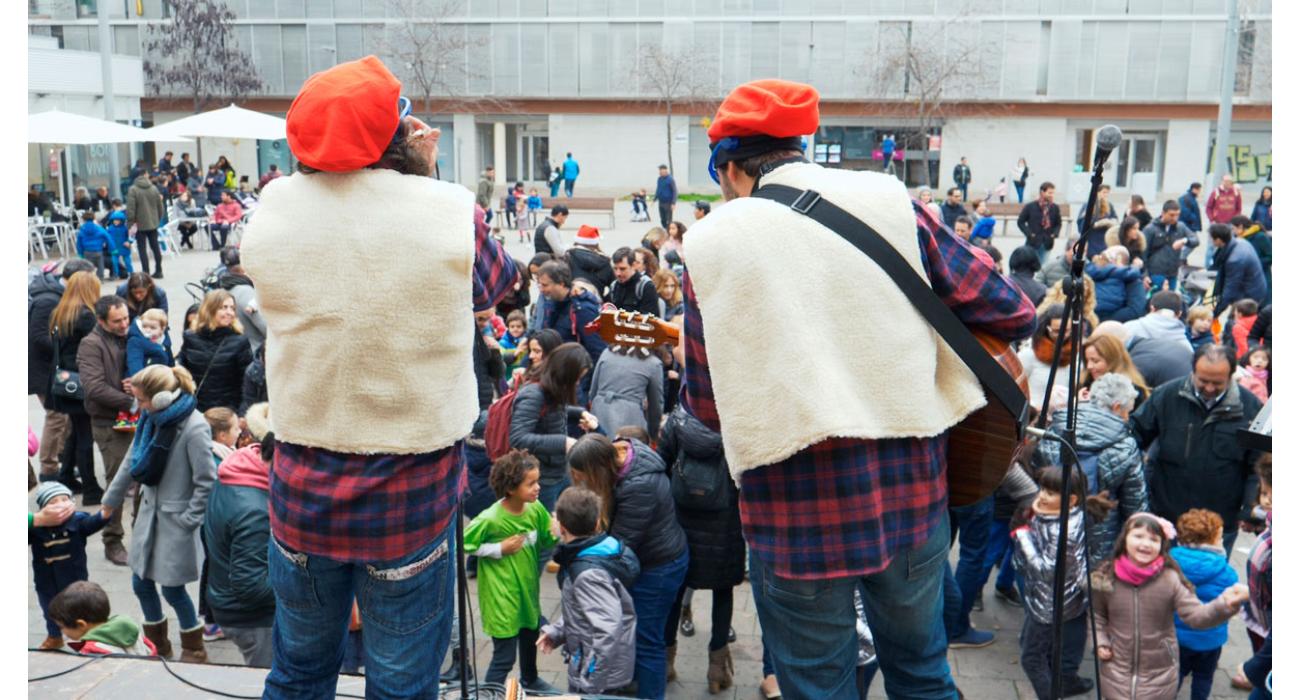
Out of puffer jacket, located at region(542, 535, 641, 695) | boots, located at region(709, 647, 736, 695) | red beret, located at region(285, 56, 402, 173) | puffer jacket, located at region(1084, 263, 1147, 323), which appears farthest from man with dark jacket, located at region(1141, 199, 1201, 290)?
red beret, located at region(285, 56, 402, 173)

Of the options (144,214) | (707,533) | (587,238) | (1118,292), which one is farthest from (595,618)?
(144,214)

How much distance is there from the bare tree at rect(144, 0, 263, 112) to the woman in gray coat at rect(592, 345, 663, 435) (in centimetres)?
3722

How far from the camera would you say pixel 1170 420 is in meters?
6.04

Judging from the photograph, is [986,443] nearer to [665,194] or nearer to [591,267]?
[591,267]

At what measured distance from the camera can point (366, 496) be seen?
2.48 m

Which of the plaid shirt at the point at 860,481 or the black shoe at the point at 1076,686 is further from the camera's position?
the black shoe at the point at 1076,686

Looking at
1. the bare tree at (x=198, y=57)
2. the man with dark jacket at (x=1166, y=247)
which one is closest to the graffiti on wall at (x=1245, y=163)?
the man with dark jacket at (x=1166, y=247)

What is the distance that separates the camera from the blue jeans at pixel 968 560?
5680 millimetres

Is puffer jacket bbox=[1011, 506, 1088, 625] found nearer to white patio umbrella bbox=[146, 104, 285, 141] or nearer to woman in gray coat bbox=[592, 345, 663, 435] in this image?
woman in gray coat bbox=[592, 345, 663, 435]

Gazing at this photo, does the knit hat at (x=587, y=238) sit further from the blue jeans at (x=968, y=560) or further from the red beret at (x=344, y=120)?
the red beret at (x=344, y=120)

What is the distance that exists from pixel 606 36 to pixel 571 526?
3670cm

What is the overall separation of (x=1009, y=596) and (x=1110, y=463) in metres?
1.40

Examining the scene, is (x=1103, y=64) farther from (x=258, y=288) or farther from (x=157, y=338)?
(x=258, y=288)

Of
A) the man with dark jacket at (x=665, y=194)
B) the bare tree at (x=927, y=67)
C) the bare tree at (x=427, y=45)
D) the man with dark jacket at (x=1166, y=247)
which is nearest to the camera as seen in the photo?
the man with dark jacket at (x=1166, y=247)
